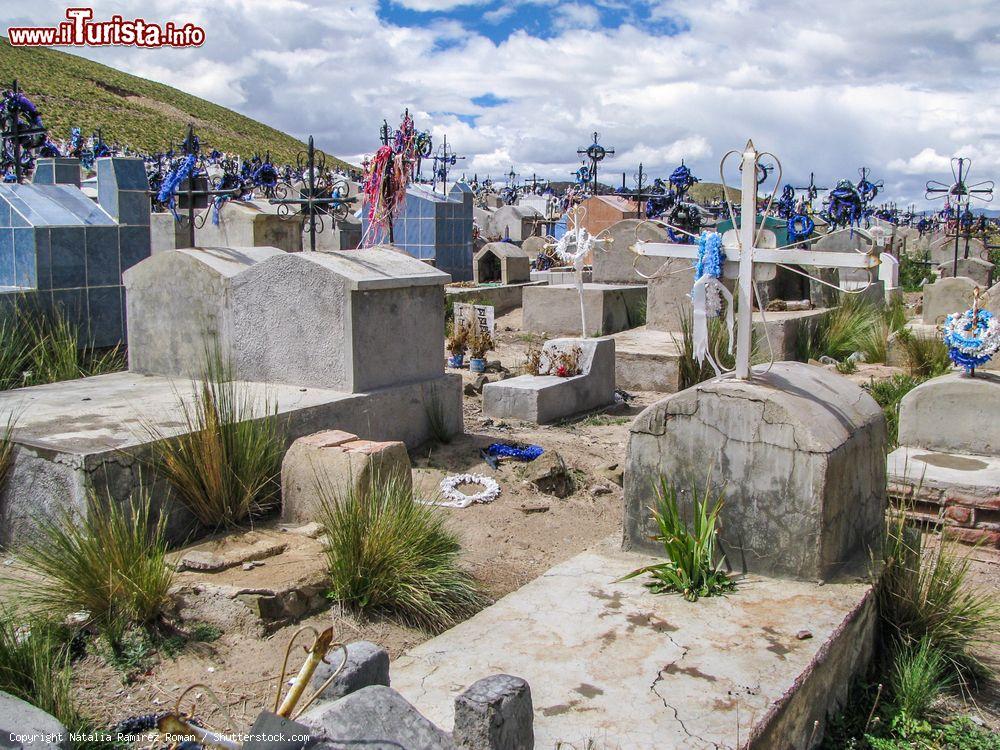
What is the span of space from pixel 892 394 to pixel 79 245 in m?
8.18

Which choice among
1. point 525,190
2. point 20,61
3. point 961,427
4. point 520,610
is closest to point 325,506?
point 520,610

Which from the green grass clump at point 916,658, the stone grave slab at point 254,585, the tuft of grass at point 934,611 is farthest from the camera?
the stone grave slab at point 254,585

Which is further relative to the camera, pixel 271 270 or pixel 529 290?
pixel 529 290

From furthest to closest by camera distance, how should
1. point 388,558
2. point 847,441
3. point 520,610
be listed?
1. point 388,558
2. point 847,441
3. point 520,610

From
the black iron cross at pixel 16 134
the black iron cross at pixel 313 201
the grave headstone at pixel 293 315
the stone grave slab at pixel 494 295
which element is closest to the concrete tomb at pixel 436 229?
the stone grave slab at pixel 494 295

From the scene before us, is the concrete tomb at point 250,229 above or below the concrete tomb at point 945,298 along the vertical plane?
above

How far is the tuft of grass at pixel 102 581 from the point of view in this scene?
13.1 ft

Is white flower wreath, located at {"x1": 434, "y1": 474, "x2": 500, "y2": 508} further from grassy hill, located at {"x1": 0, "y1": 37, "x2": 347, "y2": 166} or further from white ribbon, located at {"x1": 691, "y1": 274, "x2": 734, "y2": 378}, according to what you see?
grassy hill, located at {"x1": 0, "y1": 37, "x2": 347, "y2": 166}

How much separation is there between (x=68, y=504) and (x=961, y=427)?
6142mm

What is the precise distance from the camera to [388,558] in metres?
4.50

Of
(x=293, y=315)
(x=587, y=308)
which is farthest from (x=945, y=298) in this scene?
(x=293, y=315)

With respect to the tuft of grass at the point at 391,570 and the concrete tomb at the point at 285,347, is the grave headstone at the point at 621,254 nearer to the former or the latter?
the concrete tomb at the point at 285,347

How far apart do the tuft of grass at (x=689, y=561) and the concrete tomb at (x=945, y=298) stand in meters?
10.5

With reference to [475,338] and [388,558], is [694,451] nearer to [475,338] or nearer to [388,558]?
[388,558]
